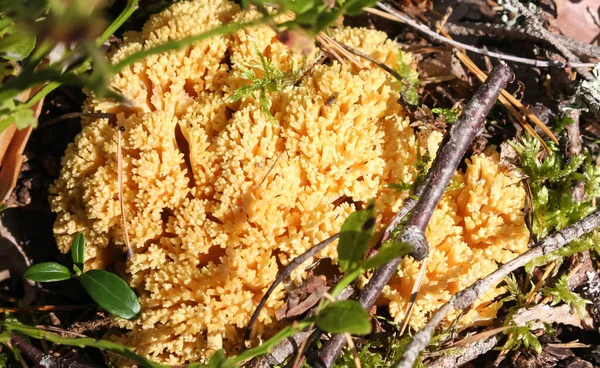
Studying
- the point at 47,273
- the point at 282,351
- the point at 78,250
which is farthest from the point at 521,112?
the point at 47,273

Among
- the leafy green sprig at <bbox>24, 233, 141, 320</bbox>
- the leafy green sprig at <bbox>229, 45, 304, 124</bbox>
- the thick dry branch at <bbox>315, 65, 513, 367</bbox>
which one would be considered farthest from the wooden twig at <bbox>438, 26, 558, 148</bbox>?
the leafy green sprig at <bbox>24, 233, 141, 320</bbox>

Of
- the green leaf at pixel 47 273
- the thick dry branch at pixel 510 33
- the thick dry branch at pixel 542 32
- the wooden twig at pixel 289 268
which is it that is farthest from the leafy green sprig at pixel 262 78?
the thick dry branch at pixel 542 32

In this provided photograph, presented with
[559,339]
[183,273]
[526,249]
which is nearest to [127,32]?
[183,273]

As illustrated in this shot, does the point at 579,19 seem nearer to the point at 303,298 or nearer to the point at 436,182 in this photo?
the point at 436,182

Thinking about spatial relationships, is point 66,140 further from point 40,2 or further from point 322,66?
point 40,2

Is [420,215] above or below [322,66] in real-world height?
below

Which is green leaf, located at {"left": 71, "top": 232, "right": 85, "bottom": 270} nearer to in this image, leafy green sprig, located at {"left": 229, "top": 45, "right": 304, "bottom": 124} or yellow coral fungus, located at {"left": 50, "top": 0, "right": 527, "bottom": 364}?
yellow coral fungus, located at {"left": 50, "top": 0, "right": 527, "bottom": 364}
